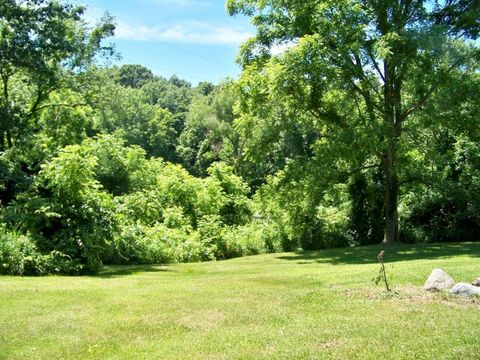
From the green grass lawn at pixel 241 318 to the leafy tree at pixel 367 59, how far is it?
8279 millimetres

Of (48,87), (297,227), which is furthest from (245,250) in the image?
(48,87)

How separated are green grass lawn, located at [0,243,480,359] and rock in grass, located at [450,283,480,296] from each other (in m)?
0.26

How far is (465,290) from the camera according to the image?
8.83 m

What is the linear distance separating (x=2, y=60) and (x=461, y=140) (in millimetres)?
19262

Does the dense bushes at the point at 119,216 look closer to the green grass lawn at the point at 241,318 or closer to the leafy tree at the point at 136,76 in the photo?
the green grass lawn at the point at 241,318

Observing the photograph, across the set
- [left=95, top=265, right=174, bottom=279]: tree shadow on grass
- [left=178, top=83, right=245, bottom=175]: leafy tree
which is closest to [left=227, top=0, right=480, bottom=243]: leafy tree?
[left=95, top=265, right=174, bottom=279]: tree shadow on grass

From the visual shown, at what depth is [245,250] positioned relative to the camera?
2167 cm

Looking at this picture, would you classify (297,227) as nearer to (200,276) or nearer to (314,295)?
(200,276)

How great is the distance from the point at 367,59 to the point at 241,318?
14.8 meters

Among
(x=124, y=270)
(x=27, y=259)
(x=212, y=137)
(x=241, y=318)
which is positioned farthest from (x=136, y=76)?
(x=241, y=318)

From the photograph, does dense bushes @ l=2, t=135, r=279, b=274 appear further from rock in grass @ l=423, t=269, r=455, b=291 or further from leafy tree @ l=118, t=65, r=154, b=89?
leafy tree @ l=118, t=65, r=154, b=89

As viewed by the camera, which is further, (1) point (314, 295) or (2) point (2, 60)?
(2) point (2, 60)

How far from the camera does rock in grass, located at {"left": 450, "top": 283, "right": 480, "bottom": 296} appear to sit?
8.75m

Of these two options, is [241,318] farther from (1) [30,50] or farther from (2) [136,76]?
(2) [136,76]
